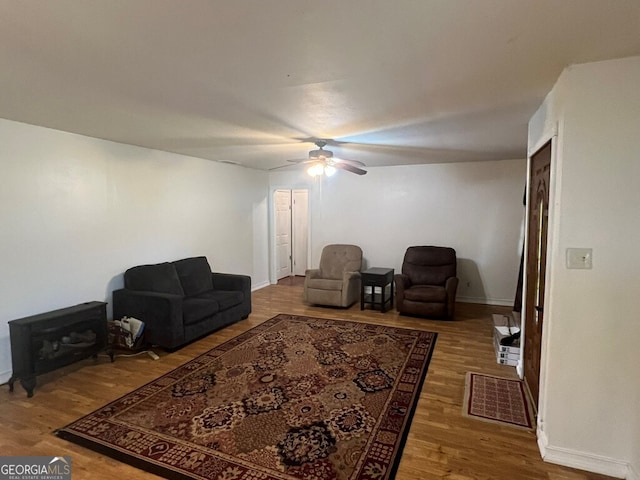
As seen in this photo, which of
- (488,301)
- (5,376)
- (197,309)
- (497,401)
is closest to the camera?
(497,401)

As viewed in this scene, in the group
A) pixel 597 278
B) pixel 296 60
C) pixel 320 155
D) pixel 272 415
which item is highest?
pixel 296 60

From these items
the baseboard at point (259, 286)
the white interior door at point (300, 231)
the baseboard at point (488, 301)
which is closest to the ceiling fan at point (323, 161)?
the baseboard at point (488, 301)

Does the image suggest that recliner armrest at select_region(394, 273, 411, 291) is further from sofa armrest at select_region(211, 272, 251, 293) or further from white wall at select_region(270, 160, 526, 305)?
sofa armrest at select_region(211, 272, 251, 293)

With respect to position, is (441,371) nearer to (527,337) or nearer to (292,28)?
(527,337)

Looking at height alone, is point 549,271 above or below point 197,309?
above

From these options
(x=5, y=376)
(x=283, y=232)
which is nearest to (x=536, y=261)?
(x=5, y=376)

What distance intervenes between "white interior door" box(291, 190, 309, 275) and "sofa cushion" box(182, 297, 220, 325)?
3937 mm

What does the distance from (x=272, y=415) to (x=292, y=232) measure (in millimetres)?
5762

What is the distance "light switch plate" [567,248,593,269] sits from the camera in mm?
2074

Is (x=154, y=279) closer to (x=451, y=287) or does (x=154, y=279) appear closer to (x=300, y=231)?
(x=451, y=287)

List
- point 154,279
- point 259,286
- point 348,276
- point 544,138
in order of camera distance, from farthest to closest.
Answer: point 259,286 → point 348,276 → point 154,279 → point 544,138

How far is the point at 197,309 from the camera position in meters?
4.14

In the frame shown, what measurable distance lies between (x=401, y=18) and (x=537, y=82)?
1.27 m

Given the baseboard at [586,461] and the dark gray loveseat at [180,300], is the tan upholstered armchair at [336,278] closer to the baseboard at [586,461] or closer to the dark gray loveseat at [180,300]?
the dark gray loveseat at [180,300]
